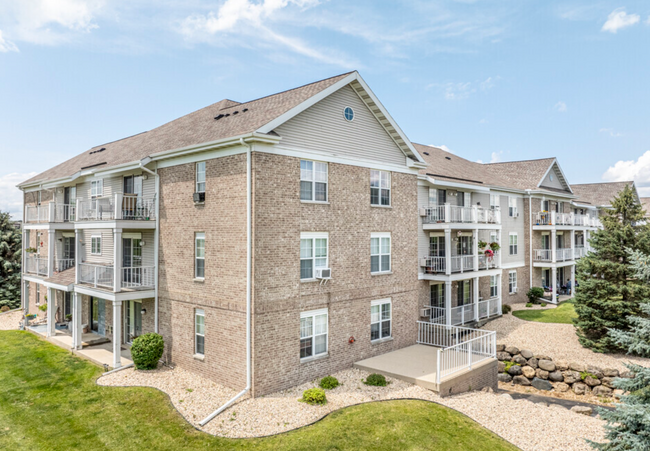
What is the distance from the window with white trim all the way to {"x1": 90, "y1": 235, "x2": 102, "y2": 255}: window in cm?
1226

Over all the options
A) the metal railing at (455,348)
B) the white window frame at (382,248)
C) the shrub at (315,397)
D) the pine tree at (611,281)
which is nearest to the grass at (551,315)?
the pine tree at (611,281)

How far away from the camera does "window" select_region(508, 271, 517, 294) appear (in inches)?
1235

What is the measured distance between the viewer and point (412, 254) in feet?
65.1

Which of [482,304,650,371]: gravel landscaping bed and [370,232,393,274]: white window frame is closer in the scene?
[370,232,393,274]: white window frame

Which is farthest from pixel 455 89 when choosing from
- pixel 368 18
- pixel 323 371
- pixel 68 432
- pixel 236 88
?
pixel 68 432

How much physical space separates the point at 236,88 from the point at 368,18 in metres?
9.72

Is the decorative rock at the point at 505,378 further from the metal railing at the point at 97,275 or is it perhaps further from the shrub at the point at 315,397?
the metal railing at the point at 97,275

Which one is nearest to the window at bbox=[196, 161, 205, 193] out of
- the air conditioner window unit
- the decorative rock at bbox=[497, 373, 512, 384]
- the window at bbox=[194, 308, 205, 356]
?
the window at bbox=[194, 308, 205, 356]

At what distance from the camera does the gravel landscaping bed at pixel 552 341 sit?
2000 centimetres

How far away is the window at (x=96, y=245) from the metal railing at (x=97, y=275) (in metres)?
1.99

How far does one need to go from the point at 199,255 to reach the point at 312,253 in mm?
4353

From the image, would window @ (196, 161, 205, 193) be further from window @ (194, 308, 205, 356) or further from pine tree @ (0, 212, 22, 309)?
pine tree @ (0, 212, 22, 309)

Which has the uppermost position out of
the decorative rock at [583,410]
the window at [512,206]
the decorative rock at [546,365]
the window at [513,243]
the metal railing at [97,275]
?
the window at [512,206]

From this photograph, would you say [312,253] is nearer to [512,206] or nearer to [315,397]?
[315,397]
